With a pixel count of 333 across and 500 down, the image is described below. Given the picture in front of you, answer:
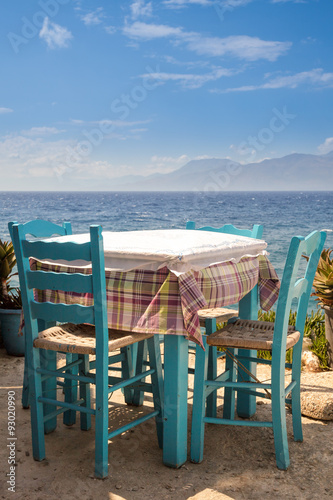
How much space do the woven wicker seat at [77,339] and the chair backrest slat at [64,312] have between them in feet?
0.35

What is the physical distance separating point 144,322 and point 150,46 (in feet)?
189

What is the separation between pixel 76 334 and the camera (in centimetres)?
236

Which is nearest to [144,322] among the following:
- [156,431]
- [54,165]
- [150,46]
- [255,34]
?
[156,431]

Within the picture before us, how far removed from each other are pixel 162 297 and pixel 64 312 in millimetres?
441

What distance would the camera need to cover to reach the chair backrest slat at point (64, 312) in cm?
209

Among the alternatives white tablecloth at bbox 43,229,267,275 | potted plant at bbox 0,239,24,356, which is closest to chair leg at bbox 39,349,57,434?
white tablecloth at bbox 43,229,267,275

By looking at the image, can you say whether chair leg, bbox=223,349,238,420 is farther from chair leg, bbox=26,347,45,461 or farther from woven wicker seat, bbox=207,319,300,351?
chair leg, bbox=26,347,45,461

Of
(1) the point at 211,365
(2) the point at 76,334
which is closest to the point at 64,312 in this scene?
(2) the point at 76,334

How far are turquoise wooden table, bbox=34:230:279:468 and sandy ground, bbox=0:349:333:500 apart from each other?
0.16 m

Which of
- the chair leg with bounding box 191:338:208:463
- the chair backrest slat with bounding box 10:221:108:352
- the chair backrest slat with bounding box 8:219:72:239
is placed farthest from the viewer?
the chair backrest slat with bounding box 8:219:72:239

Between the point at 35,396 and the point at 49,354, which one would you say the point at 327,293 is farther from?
the point at 35,396

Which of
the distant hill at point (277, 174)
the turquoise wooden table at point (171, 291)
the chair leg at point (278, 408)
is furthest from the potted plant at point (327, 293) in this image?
the distant hill at point (277, 174)

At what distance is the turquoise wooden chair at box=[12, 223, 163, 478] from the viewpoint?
81.0 inches

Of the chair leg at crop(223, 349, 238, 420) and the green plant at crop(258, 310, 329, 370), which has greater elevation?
the chair leg at crop(223, 349, 238, 420)
